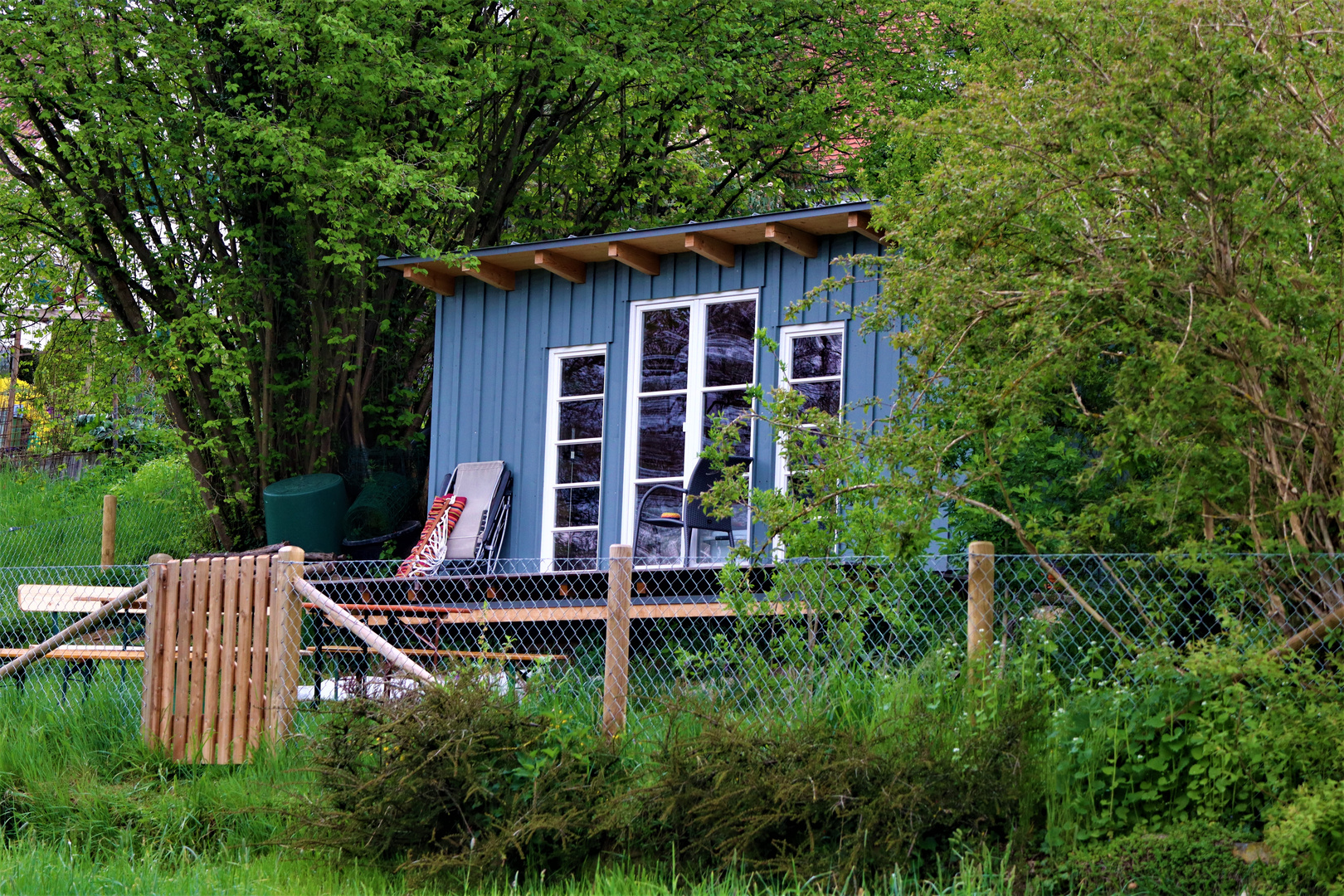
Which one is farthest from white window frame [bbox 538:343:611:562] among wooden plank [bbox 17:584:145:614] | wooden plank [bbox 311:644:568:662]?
wooden plank [bbox 17:584:145:614]

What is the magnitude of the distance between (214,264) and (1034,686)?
11.6 meters

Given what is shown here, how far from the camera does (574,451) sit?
1216cm

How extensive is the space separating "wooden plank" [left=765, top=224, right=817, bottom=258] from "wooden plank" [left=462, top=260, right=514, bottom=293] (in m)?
2.79

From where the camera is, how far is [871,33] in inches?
683

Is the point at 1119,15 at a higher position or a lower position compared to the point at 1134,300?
higher

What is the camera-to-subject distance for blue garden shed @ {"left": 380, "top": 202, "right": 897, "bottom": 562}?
11.0 metres

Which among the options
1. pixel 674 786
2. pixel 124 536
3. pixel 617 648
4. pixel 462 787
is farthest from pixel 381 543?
pixel 674 786

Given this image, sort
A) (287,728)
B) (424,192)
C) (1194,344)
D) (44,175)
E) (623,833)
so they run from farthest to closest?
(44,175)
(424,192)
(287,728)
(623,833)
(1194,344)

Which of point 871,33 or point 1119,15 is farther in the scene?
point 871,33

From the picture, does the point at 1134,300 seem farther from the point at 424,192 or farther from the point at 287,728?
the point at 424,192

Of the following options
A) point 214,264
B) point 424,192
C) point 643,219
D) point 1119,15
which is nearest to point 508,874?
point 1119,15

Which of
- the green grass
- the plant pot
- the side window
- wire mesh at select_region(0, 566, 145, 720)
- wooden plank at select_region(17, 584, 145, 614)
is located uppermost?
the side window

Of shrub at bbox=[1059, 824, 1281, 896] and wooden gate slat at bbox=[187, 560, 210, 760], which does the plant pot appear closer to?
wooden gate slat at bbox=[187, 560, 210, 760]

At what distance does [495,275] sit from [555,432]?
5.12 feet
